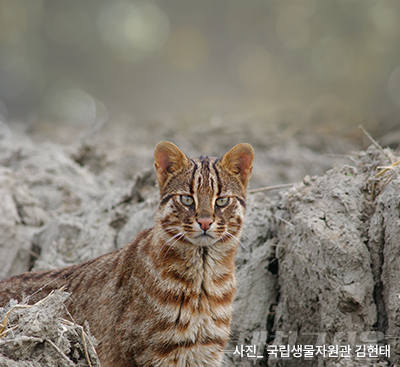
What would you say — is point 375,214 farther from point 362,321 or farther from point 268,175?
point 268,175

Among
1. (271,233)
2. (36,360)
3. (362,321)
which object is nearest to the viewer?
(36,360)

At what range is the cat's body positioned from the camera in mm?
4039

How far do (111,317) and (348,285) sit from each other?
283 centimetres

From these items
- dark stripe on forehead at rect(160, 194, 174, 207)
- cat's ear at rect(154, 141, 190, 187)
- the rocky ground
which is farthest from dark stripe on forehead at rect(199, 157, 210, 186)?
the rocky ground

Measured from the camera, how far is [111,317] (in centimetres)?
439

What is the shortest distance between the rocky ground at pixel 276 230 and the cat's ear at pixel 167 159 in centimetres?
150

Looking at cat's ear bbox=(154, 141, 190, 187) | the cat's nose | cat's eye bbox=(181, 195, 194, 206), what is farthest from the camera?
cat's ear bbox=(154, 141, 190, 187)

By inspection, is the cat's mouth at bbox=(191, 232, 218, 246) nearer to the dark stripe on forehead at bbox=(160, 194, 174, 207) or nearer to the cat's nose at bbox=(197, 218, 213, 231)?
the cat's nose at bbox=(197, 218, 213, 231)

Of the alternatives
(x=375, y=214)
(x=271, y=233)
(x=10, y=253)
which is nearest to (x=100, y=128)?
(x=10, y=253)

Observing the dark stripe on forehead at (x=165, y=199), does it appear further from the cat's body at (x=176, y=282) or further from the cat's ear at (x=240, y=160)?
the cat's ear at (x=240, y=160)

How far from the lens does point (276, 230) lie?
20.4ft

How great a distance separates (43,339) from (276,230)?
390cm

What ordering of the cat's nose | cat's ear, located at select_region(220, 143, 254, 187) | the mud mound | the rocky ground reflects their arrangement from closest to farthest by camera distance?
the mud mound → the cat's nose → cat's ear, located at select_region(220, 143, 254, 187) → the rocky ground

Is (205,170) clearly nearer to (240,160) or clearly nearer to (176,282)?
(240,160)
